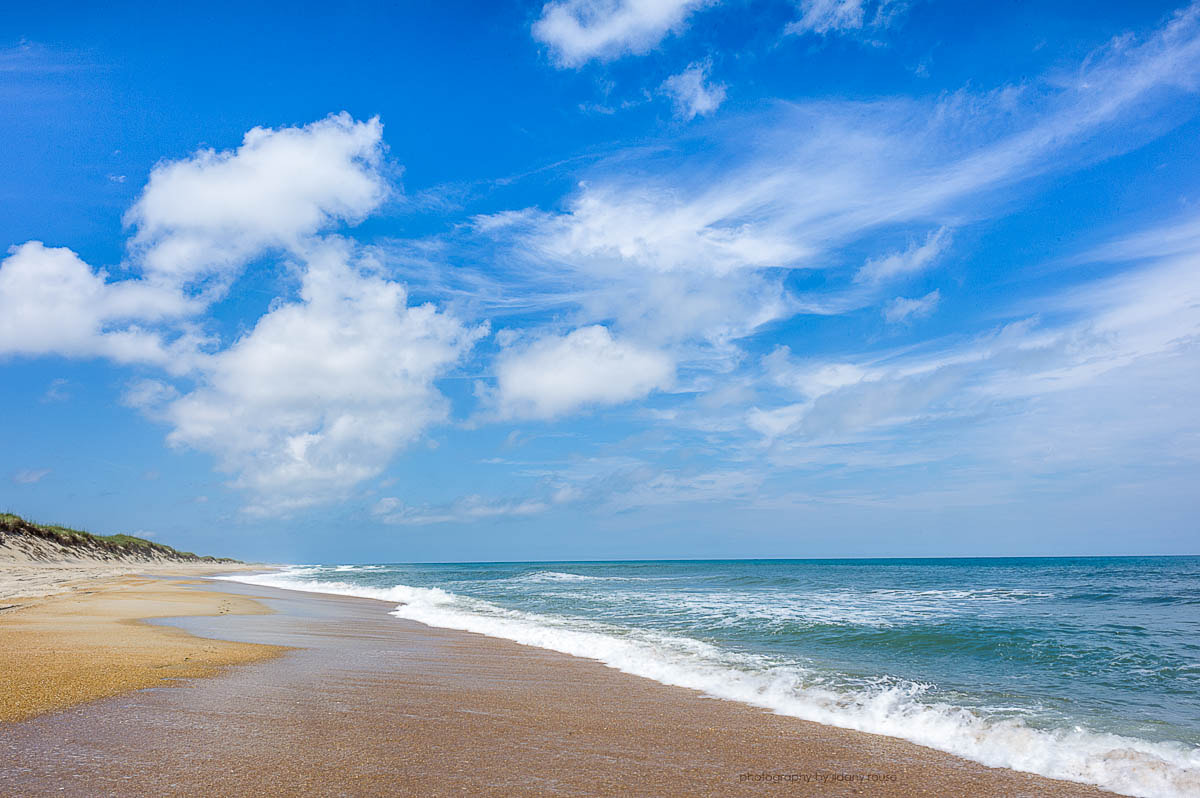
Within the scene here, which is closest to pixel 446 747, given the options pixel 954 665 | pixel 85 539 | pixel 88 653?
pixel 88 653

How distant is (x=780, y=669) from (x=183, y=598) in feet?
78.7

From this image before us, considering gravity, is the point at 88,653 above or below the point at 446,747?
above

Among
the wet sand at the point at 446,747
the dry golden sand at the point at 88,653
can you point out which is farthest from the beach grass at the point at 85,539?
the wet sand at the point at 446,747

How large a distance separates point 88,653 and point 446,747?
7.91 m

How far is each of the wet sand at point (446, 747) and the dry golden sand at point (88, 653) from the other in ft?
2.02

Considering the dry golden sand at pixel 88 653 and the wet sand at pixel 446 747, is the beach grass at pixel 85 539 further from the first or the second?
the wet sand at pixel 446 747

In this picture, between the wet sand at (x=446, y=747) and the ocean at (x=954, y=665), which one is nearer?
the wet sand at (x=446, y=747)

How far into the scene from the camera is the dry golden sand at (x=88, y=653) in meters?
7.69

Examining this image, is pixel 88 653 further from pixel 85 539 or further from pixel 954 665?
pixel 85 539

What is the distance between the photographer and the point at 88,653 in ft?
34.5

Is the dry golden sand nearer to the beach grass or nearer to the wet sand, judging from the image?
the wet sand

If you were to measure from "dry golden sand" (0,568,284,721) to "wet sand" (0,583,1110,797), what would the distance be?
62 centimetres

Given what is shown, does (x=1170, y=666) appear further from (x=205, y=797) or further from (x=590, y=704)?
(x=205, y=797)

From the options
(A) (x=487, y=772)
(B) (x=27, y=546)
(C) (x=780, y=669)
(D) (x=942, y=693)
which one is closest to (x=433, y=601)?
(C) (x=780, y=669)
